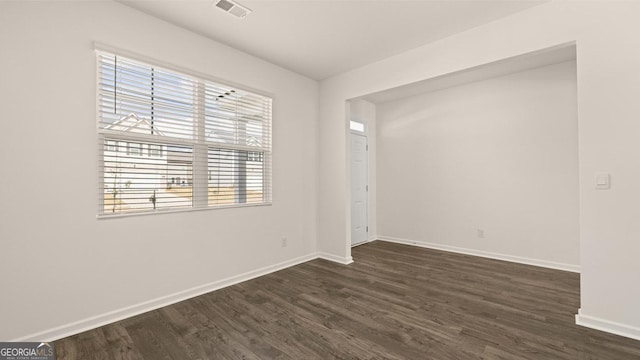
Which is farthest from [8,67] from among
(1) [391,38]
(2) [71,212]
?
(1) [391,38]

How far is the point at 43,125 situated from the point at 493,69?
5188mm

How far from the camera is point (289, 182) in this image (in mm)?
4066

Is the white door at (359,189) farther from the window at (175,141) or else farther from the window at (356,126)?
the window at (175,141)

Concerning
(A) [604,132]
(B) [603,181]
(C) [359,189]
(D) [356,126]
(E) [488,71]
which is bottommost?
(C) [359,189]

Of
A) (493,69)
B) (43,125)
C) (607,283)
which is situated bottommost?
(607,283)

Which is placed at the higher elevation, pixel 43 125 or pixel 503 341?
pixel 43 125

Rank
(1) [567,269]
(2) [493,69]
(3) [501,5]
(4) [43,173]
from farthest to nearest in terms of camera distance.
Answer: (2) [493,69] < (1) [567,269] < (3) [501,5] < (4) [43,173]

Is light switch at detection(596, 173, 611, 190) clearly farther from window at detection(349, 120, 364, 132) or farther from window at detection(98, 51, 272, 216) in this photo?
window at detection(349, 120, 364, 132)

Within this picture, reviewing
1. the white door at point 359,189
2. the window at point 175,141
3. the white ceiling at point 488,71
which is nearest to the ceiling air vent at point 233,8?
the window at point 175,141

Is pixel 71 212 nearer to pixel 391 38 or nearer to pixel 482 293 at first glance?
pixel 391 38

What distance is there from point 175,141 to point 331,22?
206 cm

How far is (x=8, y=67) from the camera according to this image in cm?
199

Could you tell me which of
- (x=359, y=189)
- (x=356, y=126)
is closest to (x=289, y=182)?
(x=359, y=189)
